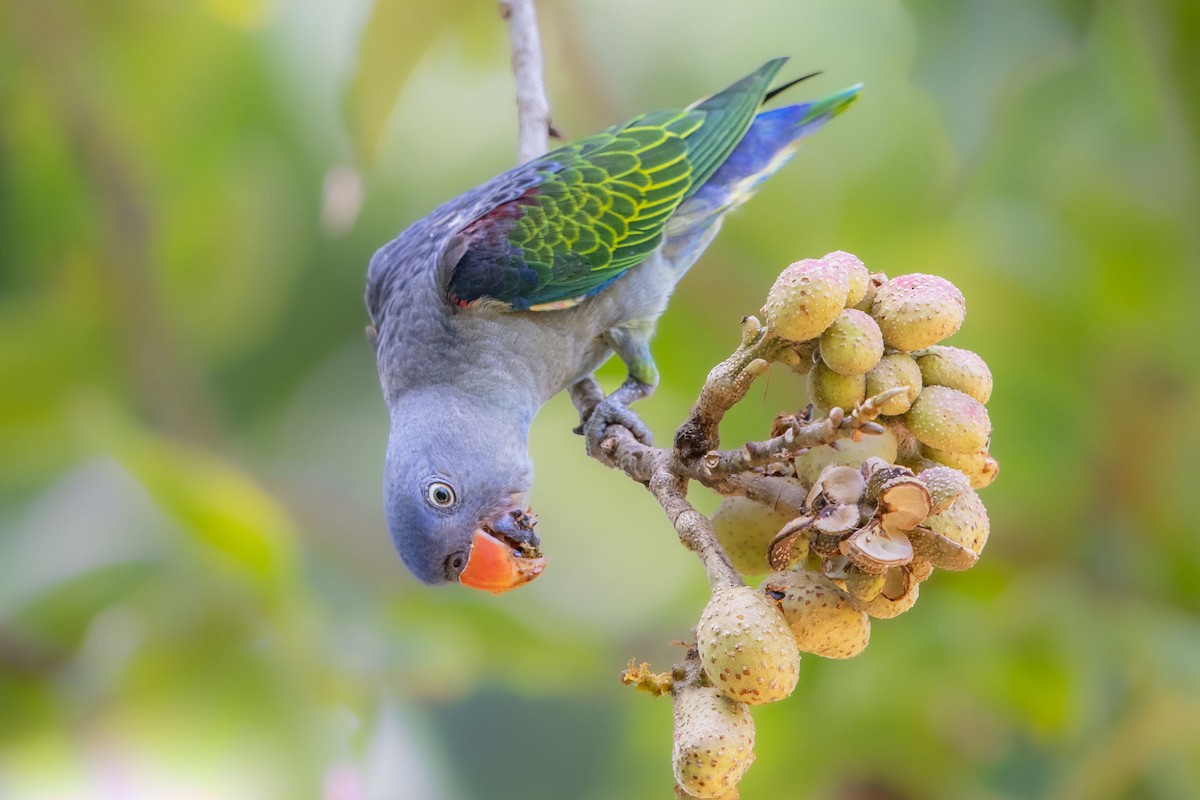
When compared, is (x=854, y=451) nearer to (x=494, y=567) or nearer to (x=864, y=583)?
(x=864, y=583)

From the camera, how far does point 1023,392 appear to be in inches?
158

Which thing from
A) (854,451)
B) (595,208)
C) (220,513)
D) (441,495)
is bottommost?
(220,513)

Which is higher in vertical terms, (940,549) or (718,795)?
(940,549)

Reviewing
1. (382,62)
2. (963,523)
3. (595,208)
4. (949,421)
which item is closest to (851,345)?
(949,421)

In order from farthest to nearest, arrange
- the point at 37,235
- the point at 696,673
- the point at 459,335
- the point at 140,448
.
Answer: the point at 37,235, the point at 140,448, the point at 459,335, the point at 696,673

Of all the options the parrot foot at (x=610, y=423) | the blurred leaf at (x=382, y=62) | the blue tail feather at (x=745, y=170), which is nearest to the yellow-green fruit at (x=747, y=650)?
the parrot foot at (x=610, y=423)

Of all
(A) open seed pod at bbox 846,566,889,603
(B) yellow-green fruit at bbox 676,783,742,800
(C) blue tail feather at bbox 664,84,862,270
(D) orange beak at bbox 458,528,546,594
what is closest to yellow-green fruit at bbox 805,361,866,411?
(A) open seed pod at bbox 846,566,889,603

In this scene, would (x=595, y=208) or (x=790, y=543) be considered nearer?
(x=790, y=543)

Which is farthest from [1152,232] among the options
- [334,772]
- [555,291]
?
[334,772]

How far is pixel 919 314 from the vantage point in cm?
150

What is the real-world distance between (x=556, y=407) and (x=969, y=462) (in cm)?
409

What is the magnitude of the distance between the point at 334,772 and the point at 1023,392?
9.33 ft

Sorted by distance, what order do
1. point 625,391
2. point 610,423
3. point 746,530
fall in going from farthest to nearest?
1. point 625,391
2. point 610,423
3. point 746,530

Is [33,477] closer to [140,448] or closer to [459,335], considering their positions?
[140,448]
